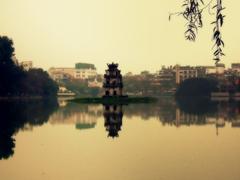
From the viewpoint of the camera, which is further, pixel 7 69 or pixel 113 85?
pixel 7 69

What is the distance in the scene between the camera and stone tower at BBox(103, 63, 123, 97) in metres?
114

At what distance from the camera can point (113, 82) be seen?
11481cm

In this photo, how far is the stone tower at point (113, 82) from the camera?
375ft

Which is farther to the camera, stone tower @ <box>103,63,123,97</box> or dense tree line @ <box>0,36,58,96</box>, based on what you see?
dense tree line @ <box>0,36,58,96</box>

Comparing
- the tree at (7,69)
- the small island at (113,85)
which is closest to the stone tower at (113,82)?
the small island at (113,85)

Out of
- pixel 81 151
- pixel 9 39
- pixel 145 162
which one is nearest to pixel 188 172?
pixel 145 162

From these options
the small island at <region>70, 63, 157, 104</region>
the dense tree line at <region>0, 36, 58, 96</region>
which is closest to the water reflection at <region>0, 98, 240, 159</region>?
the small island at <region>70, 63, 157, 104</region>

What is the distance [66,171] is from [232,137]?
1931 centimetres

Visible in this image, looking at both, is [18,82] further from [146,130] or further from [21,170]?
[21,170]

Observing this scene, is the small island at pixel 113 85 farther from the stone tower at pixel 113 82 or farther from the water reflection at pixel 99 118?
the water reflection at pixel 99 118

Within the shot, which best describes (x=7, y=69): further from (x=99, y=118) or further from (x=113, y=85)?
(x=99, y=118)

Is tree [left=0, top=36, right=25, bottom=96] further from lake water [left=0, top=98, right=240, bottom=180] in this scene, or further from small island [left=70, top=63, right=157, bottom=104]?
lake water [left=0, top=98, right=240, bottom=180]

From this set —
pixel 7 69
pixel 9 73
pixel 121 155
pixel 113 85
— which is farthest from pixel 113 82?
pixel 121 155

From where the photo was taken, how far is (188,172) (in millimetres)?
20203
